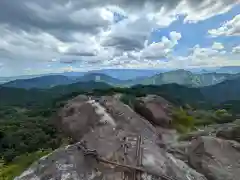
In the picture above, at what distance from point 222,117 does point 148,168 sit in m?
59.1

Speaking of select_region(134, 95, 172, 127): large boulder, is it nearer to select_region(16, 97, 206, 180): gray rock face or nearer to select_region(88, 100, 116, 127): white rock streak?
select_region(88, 100, 116, 127): white rock streak

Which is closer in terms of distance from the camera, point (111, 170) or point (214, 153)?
point (111, 170)

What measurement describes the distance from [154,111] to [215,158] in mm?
14795

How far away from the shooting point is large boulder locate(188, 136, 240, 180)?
Result: 15.1 metres

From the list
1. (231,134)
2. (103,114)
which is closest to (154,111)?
(231,134)

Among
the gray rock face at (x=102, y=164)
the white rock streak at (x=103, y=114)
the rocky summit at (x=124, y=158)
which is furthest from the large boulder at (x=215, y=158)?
A: the white rock streak at (x=103, y=114)

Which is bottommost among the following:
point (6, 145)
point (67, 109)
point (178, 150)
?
point (6, 145)

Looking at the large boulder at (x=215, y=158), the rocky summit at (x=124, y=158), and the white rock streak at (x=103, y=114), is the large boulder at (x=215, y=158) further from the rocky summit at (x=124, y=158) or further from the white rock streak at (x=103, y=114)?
the white rock streak at (x=103, y=114)

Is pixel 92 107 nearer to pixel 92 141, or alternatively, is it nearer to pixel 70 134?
pixel 70 134

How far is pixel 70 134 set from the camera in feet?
67.9

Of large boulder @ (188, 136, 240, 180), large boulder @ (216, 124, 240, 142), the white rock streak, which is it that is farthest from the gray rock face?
large boulder @ (216, 124, 240, 142)

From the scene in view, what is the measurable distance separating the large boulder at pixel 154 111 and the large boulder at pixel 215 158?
12069 millimetres

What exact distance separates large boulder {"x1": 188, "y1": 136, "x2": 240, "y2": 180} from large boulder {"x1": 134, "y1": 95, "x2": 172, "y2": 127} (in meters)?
12.1

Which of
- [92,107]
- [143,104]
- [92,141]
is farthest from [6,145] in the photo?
[92,141]
